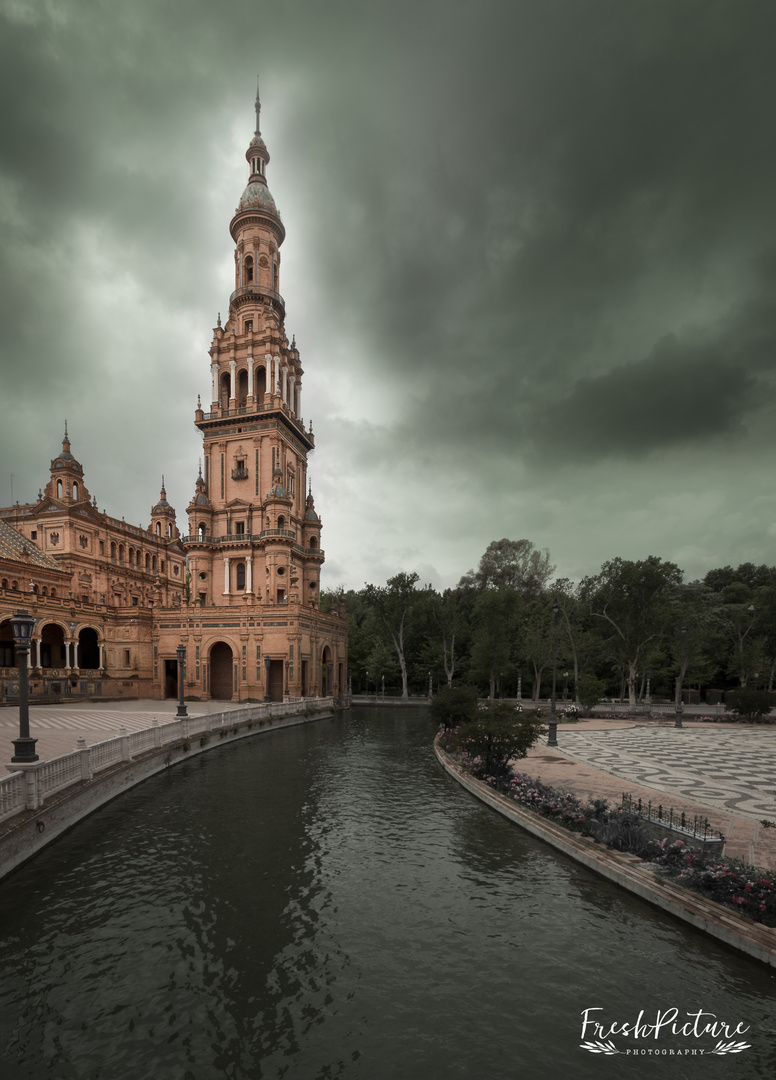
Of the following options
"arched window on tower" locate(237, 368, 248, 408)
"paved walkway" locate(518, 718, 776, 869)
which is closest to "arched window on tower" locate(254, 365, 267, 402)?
"arched window on tower" locate(237, 368, 248, 408)

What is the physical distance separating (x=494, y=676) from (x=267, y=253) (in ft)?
147

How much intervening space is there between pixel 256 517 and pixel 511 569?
104 feet

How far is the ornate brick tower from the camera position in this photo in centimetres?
3956

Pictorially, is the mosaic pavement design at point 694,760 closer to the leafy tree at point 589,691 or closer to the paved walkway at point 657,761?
the paved walkway at point 657,761

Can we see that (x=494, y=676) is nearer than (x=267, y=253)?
Yes

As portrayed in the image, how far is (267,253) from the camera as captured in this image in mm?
49125

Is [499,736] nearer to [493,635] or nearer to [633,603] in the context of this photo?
[633,603]

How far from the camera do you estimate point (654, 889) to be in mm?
8445

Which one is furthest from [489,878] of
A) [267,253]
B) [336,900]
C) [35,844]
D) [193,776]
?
[267,253]

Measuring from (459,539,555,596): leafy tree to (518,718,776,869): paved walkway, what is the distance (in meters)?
33.0

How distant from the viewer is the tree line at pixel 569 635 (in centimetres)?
3853

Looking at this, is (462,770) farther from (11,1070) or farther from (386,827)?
(11,1070)

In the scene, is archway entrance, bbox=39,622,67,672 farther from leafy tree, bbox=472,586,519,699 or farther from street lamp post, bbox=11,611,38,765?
leafy tree, bbox=472,586,519,699

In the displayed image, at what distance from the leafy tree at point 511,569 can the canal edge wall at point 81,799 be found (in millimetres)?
42880
